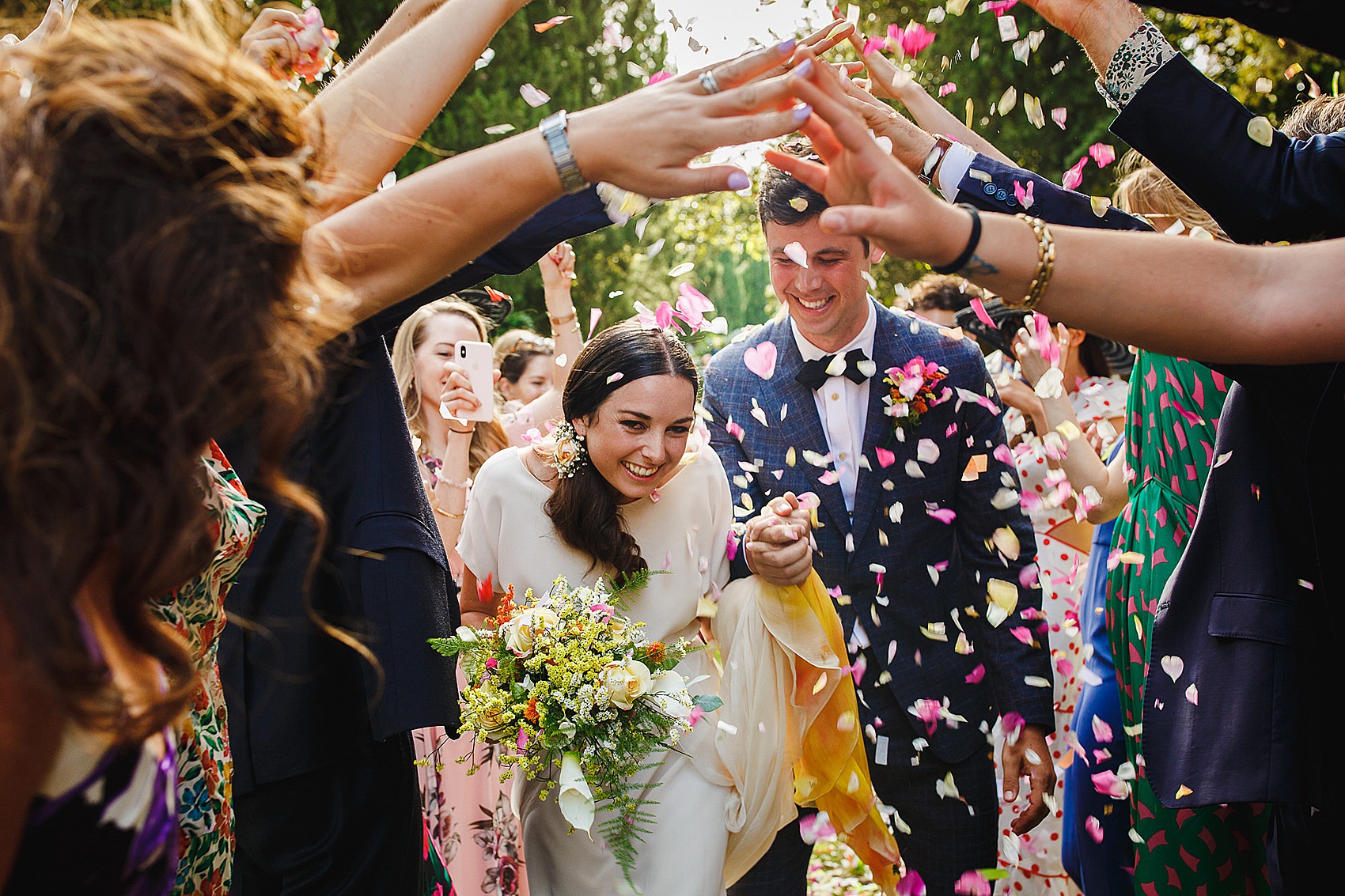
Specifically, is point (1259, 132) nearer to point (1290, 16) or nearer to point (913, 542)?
point (1290, 16)

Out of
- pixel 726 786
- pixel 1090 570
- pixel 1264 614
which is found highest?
pixel 1090 570

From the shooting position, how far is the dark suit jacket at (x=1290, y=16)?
1.75m

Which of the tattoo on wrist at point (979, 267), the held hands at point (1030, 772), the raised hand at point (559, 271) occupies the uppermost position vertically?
the raised hand at point (559, 271)

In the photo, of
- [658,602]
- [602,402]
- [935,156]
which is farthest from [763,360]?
[935,156]

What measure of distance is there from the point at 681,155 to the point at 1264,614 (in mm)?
1698

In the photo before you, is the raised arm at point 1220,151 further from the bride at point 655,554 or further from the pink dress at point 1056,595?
the pink dress at point 1056,595

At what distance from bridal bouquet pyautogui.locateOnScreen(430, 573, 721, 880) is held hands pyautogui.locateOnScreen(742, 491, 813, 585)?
1.26ft

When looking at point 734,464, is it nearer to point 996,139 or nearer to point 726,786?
point 726,786

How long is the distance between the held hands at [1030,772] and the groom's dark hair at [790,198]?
72.6 inches

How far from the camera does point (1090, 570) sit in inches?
157

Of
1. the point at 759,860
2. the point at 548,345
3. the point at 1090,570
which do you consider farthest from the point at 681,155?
the point at 548,345

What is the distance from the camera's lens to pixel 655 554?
3.41 m

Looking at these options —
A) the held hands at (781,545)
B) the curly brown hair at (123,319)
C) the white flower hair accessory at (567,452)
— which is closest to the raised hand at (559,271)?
the white flower hair accessory at (567,452)

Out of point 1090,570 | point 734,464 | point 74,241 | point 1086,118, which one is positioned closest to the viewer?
point 74,241
